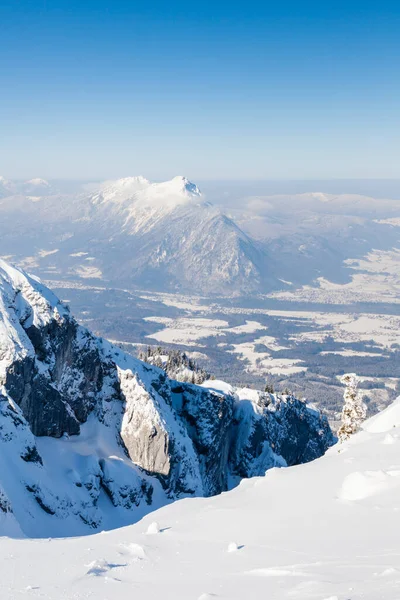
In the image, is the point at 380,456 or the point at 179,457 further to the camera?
the point at 179,457

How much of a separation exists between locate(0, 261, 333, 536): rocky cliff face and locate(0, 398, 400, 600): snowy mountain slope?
22987 mm

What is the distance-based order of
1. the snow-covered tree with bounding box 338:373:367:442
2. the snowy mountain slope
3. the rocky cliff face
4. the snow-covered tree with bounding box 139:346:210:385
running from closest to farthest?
1. the snowy mountain slope
2. the rocky cliff face
3. the snow-covered tree with bounding box 338:373:367:442
4. the snow-covered tree with bounding box 139:346:210:385

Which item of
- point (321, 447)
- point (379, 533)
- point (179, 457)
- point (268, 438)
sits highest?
point (379, 533)

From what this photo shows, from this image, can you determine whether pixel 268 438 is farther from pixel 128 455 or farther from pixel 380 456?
pixel 380 456

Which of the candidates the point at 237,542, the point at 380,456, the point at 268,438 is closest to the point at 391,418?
the point at 380,456

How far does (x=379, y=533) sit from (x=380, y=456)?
28.7ft

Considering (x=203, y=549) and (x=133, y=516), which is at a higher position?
(x=203, y=549)

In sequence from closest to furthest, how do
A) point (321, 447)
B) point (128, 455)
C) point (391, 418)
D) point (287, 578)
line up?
point (287, 578), point (391, 418), point (128, 455), point (321, 447)

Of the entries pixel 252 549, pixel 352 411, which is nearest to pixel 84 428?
pixel 352 411

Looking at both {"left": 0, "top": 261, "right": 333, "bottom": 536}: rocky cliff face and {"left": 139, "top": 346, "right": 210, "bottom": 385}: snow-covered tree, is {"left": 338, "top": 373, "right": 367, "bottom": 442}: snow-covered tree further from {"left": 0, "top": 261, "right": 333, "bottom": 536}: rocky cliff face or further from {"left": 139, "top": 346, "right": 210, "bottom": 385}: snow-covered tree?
{"left": 139, "top": 346, "right": 210, "bottom": 385}: snow-covered tree

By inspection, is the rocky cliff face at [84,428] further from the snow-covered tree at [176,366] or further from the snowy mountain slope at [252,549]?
the snowy mountain slope at [252,549]

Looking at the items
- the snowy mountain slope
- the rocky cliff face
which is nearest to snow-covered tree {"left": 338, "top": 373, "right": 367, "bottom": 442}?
the rocky cliff face

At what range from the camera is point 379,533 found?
19.1 meters

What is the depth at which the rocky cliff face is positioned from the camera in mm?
49125
